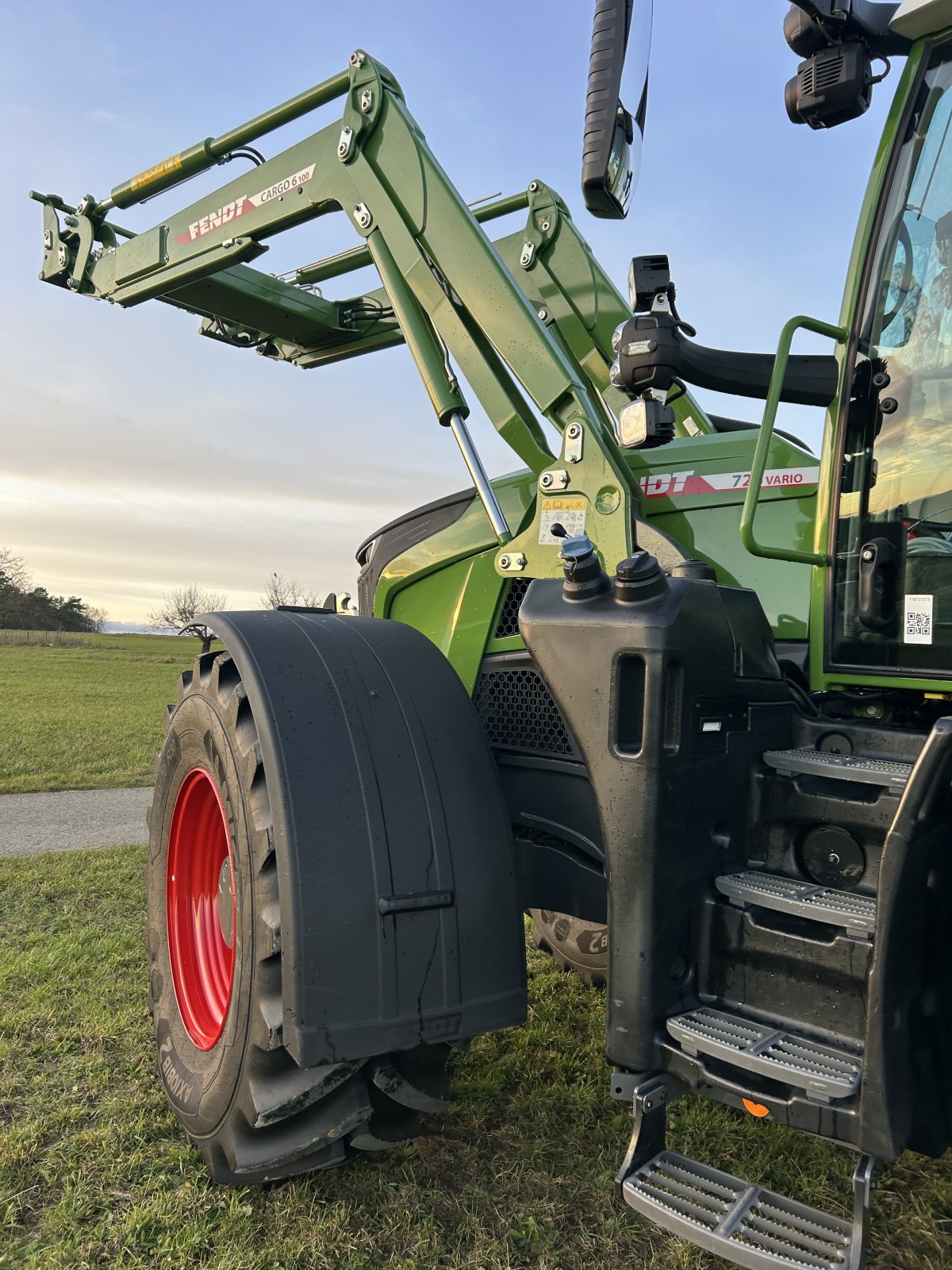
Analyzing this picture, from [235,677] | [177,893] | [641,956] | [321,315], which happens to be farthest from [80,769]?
[641,956]

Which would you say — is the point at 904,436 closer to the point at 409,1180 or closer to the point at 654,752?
the point at 654,752

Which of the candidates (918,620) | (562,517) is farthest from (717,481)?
(918,620)

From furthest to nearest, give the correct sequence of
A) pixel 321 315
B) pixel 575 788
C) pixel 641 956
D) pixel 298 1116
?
pixel 321 315 → pixel 575 788 → pixel 298 1116 → pixel 641 956

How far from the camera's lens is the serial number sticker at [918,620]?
6.98 ft

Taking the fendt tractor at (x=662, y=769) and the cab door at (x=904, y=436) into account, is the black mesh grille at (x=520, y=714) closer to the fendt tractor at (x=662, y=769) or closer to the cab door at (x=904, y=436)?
the fendt tractor at (x=662, y=769)

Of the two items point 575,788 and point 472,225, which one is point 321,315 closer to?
point 472,225

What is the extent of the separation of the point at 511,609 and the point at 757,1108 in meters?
1.74

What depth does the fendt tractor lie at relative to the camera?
1.92m

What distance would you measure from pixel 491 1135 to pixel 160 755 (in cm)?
161

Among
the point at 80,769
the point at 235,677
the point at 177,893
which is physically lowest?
the point at 80,769

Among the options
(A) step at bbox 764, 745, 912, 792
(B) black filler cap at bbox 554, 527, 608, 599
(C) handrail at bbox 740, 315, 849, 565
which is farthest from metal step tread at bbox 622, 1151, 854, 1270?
(C) handrail at bbox 740, 315, 849, 565

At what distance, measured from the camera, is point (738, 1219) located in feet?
6.04

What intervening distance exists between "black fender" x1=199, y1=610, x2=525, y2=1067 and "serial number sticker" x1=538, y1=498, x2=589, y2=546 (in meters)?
0.61

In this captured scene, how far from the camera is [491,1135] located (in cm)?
289
